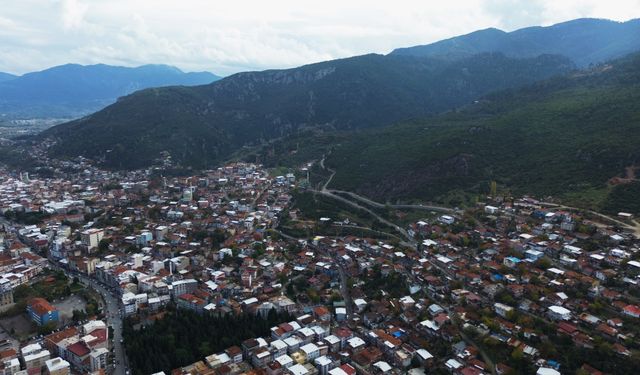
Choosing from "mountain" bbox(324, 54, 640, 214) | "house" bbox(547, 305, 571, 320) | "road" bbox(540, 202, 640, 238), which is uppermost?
"mountain" bbox(324, 54, 640, 214)

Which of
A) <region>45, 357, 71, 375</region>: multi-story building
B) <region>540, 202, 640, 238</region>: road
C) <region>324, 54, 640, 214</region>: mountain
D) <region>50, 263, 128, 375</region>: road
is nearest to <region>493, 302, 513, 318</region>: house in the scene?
<region>540, 202, 640, 238</region>: road

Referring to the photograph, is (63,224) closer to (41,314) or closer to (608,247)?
(41,314)

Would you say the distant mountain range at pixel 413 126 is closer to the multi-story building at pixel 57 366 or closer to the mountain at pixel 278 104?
the mountain at pixel 278 104

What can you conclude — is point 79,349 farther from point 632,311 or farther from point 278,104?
point 278,104

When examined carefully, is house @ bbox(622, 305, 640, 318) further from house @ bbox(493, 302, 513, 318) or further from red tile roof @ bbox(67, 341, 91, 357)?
red tile roof @ bbox(67, 341, 91, 357)

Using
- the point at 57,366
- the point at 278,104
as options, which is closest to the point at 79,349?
the point at 57,366

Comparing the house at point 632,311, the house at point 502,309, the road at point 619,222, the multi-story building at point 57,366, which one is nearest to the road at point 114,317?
the multi-story building at point 57,366
